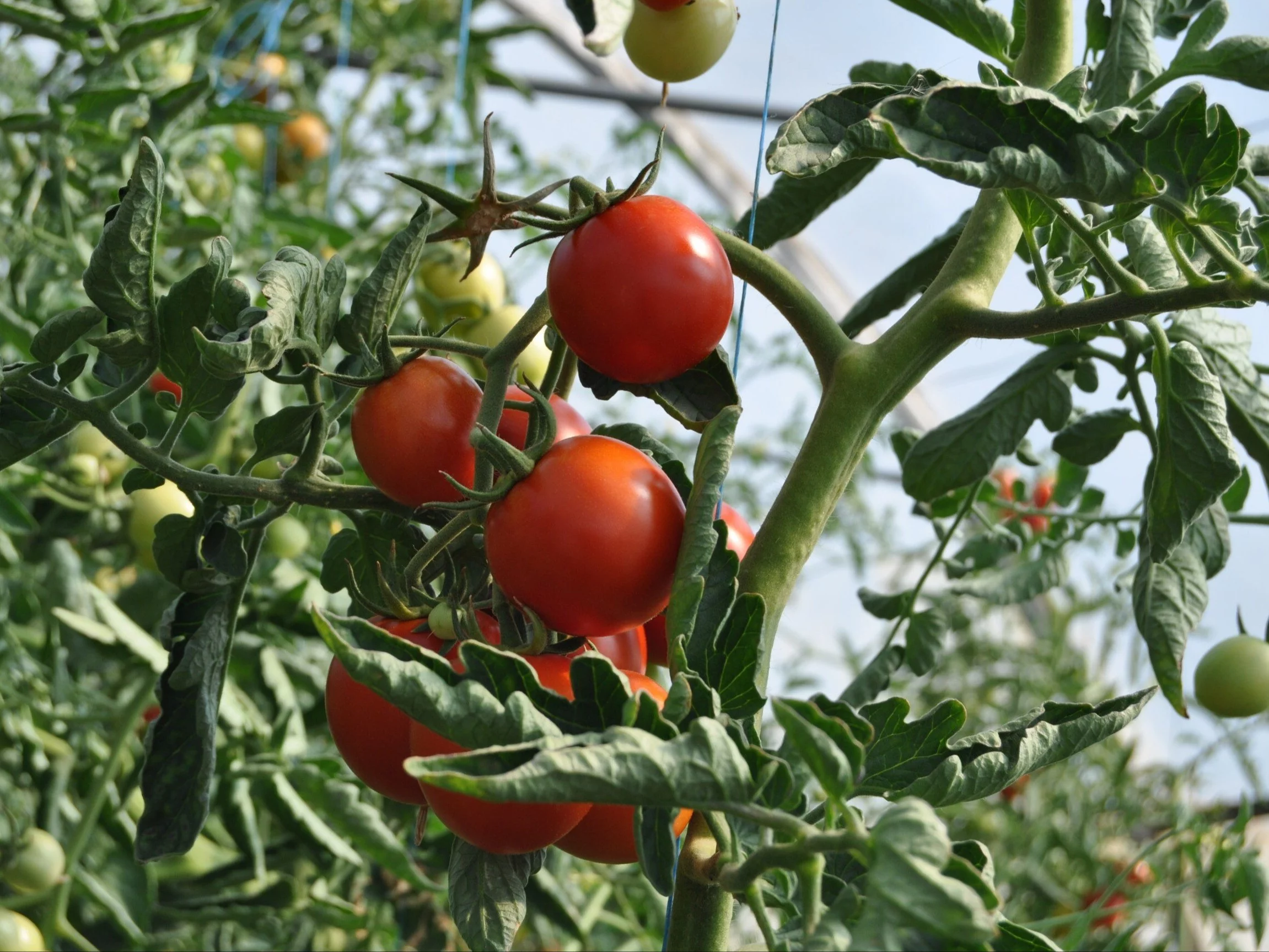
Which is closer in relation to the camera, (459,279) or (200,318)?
(200,318)

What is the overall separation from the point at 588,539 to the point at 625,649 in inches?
2.9

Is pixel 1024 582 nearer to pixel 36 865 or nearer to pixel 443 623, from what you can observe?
pixel 443 623

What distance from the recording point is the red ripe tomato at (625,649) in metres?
0.43

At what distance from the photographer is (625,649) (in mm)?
440

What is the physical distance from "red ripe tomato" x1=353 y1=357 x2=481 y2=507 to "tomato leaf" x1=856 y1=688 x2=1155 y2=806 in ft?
0.56

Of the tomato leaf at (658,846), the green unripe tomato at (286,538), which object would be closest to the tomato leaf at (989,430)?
the tomato leaf at (658,846)

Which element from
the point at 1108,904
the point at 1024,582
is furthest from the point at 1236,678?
the point at 1108,904

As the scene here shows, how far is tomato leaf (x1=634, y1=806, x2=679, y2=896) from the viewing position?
0.32 metres

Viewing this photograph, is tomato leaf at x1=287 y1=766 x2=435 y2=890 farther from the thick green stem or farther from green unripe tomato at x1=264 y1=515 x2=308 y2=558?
the thick green stem

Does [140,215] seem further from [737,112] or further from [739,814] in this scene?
[737,112]

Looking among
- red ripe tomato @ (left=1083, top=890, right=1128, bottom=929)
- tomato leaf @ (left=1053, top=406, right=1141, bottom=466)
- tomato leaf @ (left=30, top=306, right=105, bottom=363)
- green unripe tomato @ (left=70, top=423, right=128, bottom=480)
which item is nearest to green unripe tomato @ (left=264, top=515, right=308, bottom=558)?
green unripe tomato @ (left=70, top=423, right=128, bottom=480)

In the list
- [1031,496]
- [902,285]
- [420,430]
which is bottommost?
[420,430]

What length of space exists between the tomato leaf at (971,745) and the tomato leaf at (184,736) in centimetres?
27

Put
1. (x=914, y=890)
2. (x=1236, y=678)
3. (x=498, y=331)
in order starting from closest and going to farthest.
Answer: (x=914, y=890)
(x=1236, y=678)
(x=498, y=331)
